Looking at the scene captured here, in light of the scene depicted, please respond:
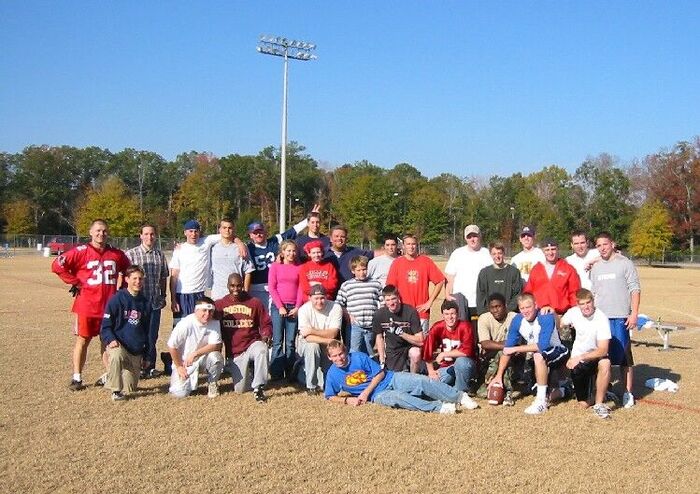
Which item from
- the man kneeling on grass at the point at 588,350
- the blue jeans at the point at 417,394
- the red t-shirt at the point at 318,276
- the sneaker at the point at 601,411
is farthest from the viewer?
the red t-shirt at the point at 318,276

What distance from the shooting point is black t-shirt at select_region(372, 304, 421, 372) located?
7.25 meters

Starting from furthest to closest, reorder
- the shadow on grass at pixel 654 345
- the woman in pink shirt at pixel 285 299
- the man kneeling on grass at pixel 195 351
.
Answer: the shadow on grass at pixel 654 345 < the woman in pink shirt at pixel 285 299 < the man kneeling on grass at pixel 195 351

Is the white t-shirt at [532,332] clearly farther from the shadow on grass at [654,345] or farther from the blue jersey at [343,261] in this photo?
the shadow on grass at [654,345]

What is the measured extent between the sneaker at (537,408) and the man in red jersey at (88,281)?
4.62m

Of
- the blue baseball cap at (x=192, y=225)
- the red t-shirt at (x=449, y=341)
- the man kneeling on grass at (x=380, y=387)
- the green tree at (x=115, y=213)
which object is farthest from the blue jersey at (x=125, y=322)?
the green tree at (x=115, y=213)

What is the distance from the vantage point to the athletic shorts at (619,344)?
7266mm

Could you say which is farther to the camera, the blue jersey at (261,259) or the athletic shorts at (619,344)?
the blue jersey at (261,259)

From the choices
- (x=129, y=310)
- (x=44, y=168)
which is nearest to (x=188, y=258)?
(x=129, y=310)

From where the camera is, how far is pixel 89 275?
24.5 ft

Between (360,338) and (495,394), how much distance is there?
5.34 feet

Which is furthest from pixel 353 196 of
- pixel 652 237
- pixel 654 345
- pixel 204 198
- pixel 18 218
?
pixel 654 345

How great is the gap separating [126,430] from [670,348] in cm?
891

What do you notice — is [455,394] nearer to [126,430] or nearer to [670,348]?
[126,430]

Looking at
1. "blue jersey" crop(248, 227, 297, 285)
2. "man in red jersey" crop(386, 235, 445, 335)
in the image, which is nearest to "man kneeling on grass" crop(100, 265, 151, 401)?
"blue jersey" crop(248, 227, 297, 285)
